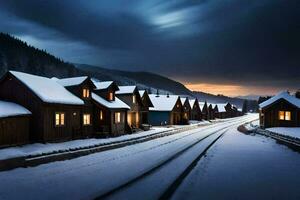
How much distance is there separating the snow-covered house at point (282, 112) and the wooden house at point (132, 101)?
20651 millimetres

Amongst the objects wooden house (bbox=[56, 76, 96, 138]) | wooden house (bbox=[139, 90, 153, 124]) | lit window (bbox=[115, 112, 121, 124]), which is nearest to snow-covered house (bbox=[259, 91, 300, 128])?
wooden house (bbox=[139, 90, 153, 124])

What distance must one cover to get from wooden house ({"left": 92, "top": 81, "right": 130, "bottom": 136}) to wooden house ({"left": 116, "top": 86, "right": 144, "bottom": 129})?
248 inches

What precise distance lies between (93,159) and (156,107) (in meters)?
49.7

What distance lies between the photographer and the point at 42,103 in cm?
2998

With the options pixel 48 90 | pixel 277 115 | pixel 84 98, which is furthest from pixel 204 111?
pixel 48 90

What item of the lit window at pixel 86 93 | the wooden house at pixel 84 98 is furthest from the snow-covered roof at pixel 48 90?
the lit window at pixel 86 93

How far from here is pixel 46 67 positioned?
175375 mm

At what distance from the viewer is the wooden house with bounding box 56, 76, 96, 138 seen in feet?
120

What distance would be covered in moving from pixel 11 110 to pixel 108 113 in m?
14.5


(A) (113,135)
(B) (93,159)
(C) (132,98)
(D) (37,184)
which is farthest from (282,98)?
(D) (37,184)

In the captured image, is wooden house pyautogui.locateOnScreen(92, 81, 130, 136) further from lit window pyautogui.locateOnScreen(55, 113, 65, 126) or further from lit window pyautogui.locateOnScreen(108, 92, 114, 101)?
lit window pyautogui.locateOnScreen(55, 113, 65, 126)

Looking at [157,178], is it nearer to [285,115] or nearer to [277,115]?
[277,115]

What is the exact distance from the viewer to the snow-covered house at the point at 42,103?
3016cm

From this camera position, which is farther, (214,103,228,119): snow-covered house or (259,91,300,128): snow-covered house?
(214,103,228,119): snow-covered house
